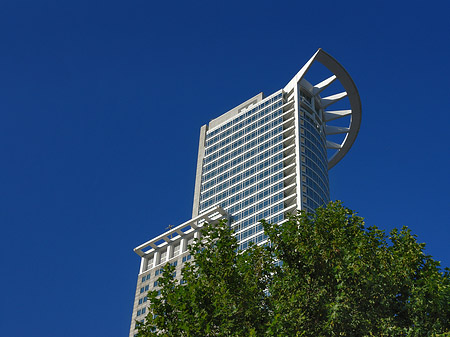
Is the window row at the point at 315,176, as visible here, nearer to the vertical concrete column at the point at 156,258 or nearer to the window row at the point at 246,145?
the window row at the point at 246,145

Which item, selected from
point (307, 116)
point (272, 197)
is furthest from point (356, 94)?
point (272, 197)

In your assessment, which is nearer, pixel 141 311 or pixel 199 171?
pixel 141 311

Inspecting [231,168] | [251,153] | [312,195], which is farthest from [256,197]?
[231,168]

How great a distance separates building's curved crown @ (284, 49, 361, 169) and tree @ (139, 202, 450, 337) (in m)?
110

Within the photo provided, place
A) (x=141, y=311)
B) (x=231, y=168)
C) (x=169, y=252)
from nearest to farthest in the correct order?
(x=141, y=311) < (x=169, y=252) < (x=231, y=168)

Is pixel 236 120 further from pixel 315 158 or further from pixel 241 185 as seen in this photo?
pixel 315 158

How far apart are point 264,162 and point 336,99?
27898mm

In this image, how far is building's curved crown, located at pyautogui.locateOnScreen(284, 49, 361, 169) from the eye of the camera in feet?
448

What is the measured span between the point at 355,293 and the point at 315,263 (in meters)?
2.42

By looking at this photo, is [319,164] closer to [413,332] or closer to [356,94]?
[356,94]

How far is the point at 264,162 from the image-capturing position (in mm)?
130125

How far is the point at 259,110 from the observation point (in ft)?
464

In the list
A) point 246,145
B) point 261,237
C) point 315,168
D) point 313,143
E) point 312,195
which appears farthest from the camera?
point 246,145

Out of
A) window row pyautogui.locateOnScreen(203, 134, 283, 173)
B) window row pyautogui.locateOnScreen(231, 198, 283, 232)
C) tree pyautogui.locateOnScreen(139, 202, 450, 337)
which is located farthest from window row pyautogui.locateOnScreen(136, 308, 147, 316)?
tree pyautogui.locateOnScreen(139, 202, 450, 337)
